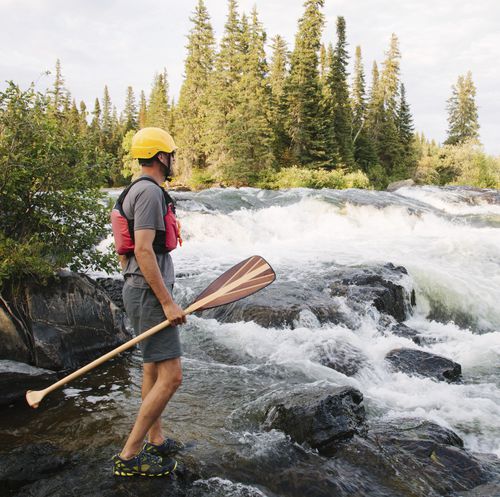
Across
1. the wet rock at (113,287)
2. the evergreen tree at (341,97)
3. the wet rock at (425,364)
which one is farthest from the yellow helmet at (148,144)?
the evergreen tree at (341,97)

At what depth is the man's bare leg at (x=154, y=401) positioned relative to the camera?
3.17m

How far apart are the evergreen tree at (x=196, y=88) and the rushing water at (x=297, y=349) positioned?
1139 inches

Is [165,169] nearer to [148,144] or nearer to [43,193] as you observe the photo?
[148,144]

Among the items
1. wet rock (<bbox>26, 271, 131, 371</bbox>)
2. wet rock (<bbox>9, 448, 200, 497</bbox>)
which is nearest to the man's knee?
wet rock (<bbox>9, 448, 200, 497</bbox>)

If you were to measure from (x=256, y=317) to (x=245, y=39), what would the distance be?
33.9 metres

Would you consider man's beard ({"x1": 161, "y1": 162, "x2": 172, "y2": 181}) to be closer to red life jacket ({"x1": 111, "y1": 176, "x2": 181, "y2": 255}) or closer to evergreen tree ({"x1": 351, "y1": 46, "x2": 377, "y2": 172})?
red life jacket ({"x1": 111, "y1": 176, "x2": 181, "y2": 255})

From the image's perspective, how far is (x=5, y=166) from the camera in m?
5.38

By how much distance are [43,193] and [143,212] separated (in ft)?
11.6

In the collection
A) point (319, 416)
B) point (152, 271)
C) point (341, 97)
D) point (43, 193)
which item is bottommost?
point (319, 416)

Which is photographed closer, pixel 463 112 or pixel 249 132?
pixel 249 132

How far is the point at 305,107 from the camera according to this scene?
37.9 metres

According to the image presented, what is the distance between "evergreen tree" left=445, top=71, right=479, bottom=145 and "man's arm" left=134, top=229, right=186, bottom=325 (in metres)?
65.8

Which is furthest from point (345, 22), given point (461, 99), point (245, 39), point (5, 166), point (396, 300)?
point (5, 166)

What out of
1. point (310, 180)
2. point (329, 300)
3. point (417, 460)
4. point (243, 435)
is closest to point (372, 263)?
point (329, 300)
